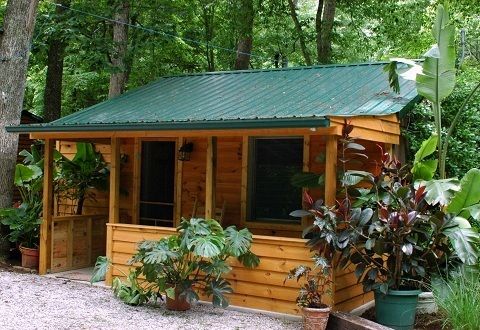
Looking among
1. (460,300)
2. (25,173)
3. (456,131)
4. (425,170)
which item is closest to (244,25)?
(25,173)

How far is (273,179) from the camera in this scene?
8289mm

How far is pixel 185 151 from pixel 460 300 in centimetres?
495

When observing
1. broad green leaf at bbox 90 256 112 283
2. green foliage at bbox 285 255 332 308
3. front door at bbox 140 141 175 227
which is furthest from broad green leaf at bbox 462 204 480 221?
front door at bbox 140 141 175 227

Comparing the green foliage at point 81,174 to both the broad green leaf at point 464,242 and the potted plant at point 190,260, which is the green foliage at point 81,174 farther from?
the broad green leaf at point 464,242

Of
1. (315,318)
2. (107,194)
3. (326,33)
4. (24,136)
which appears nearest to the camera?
(315,318)

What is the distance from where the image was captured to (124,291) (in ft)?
22.4

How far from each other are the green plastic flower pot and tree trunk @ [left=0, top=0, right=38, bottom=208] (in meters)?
6.40

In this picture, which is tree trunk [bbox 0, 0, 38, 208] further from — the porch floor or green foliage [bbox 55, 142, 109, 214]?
the porch floor

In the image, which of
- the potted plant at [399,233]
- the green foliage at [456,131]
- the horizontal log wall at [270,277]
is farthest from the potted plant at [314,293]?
the green foliage at [456,131]

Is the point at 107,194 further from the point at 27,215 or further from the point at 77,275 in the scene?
the point at 77,275

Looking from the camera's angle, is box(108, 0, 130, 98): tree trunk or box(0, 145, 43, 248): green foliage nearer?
box(0, 145, 43, 248): green foliage

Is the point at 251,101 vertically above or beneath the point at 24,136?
above

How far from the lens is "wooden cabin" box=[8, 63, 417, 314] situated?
654cm

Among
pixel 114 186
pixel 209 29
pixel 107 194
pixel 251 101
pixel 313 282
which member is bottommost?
pixel 313 282
